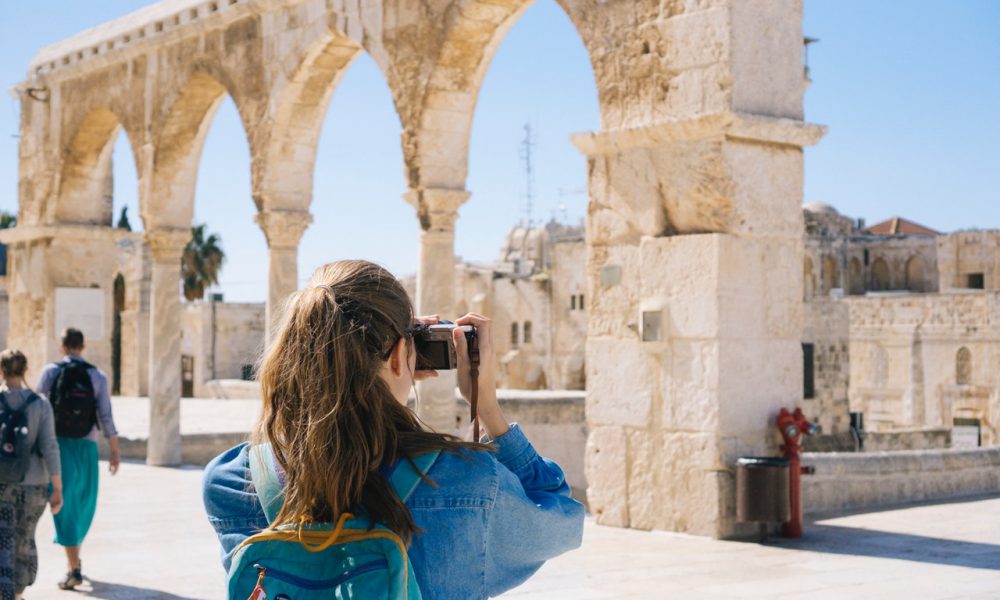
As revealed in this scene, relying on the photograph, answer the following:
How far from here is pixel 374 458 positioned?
169cm

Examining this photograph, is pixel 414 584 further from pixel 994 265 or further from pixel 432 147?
pixel 994 265

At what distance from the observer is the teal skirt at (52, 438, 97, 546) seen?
6352 mm

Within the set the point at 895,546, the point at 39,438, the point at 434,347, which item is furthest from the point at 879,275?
the point at 434,347

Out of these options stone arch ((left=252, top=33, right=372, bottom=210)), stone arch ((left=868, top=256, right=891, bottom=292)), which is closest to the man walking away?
stone arch ((left=252, top=33, right=372, bottom=210))

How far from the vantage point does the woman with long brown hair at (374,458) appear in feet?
5.51

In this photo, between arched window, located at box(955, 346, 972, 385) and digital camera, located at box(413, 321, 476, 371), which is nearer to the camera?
digital camera, located at box(413, 321, 476, 371)

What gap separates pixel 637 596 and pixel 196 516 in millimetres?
4601

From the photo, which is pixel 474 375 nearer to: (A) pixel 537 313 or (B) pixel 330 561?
(B) pixel 330 561

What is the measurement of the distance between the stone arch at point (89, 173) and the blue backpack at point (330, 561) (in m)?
13.8

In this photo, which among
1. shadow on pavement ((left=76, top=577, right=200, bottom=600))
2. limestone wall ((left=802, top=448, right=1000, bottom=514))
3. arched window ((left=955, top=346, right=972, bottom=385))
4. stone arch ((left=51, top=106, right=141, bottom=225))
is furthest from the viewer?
arched window ((left=955, top=346, right=972, bottom=385))

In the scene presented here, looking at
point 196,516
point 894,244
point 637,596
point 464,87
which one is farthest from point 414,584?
point 894,244

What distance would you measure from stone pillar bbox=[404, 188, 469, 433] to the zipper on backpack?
28.2 ft

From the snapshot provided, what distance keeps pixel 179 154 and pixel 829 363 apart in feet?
55.8

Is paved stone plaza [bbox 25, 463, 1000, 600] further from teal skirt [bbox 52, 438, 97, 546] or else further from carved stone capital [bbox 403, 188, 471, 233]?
carved stone capital [bbox 403, 188, 471, 233]
